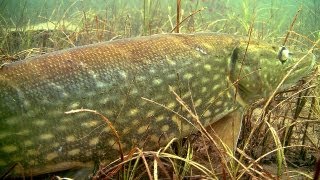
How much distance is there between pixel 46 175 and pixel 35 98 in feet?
1.99

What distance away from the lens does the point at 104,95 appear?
7.69 feet

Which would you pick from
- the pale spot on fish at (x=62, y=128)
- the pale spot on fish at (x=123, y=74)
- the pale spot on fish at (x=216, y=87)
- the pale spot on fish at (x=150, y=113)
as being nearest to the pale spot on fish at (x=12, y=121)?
the pale spot on fish at (x=62, y=128)

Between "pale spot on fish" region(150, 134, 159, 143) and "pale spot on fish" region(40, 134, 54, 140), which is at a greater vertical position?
"pale spot on fish" region(40, 134, 54, 140)

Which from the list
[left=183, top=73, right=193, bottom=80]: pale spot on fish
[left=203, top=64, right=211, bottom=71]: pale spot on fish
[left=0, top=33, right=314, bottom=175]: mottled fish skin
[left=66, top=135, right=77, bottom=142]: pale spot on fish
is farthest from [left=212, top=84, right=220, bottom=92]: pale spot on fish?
[left=66, top=135, right=77, bottom=142]: pale spot on fish

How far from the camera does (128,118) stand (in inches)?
95.0

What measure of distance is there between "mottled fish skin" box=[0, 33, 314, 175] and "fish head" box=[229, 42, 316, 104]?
0.03 meters

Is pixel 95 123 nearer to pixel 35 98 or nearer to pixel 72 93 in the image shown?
pixel 72 93

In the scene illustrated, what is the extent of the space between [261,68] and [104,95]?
1.53m

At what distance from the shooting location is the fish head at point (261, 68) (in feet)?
9.78

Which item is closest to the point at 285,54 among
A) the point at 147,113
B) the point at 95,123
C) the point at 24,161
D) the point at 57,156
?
the point at 147,113

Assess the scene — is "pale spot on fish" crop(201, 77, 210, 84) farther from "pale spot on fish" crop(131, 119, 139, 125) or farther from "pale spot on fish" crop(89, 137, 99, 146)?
"pale spot on fish" crop(89, 137, 99, 146)

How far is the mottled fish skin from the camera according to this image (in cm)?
215

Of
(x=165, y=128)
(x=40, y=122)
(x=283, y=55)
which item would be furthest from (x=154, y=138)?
(x=283, y=55)

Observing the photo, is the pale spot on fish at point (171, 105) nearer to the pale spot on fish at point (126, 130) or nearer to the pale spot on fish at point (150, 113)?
the pale spot on fish at point (150, 113)
